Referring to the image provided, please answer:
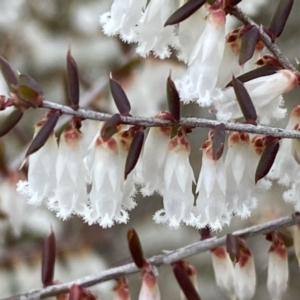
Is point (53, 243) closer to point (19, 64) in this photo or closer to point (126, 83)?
point (126, 83)

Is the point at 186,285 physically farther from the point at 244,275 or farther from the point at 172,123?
the point at 172,123

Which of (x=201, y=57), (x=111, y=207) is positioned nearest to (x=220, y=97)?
(x=201, y=57)

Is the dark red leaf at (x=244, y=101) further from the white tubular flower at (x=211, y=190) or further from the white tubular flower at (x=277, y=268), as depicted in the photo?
the white tubular flower at (x=277, y=268)

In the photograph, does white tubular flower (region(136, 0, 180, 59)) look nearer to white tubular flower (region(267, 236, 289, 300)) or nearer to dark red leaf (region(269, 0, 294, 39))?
dark red leaf (region(269, 0, 294, 39))

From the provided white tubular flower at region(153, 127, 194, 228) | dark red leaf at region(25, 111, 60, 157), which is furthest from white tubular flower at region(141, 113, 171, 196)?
dark red leaf at region(25, 111, 60, 157)

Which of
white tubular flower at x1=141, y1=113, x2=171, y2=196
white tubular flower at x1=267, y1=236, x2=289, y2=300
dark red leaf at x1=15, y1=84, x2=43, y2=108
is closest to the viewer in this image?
dark red leaf at x1=15, y1=84, x2=43, y2=108

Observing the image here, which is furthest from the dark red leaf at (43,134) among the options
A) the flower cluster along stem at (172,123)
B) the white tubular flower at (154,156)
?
the white tubular flower at (154,156)
